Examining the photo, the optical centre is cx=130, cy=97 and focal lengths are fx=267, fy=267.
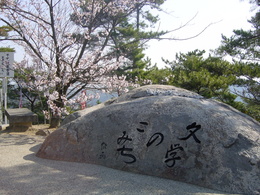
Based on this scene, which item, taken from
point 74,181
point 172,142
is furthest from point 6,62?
point 172,142

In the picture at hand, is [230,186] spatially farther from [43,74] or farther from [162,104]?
[43,74]

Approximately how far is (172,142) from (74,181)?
1298 millimetres

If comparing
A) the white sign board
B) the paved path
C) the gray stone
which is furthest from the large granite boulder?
the white sign board

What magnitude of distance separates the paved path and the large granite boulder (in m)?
0.15

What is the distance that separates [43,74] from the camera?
800cm

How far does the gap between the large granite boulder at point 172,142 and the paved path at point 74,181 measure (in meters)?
0.15

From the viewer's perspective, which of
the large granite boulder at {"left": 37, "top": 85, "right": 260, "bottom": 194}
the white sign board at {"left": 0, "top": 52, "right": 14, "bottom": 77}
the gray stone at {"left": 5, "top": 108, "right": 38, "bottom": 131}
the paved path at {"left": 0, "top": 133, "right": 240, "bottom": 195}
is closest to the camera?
the paved path at {"left": 0, "top": 133, "right": 240, "bottom": 195}

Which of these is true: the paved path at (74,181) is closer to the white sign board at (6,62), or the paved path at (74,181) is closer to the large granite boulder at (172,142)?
the large granite boulder at (172,142)

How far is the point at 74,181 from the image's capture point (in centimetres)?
313

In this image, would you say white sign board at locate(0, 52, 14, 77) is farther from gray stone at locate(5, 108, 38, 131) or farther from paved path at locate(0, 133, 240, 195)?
paved path at locate(0, 133, 240, 195)

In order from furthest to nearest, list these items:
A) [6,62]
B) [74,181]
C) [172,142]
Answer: [6,62]
[172,142]
[74,181]

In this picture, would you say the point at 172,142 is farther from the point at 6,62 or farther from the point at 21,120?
the point at 6,62

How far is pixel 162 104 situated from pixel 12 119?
4.72 m

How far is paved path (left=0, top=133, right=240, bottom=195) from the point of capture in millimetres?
2838
